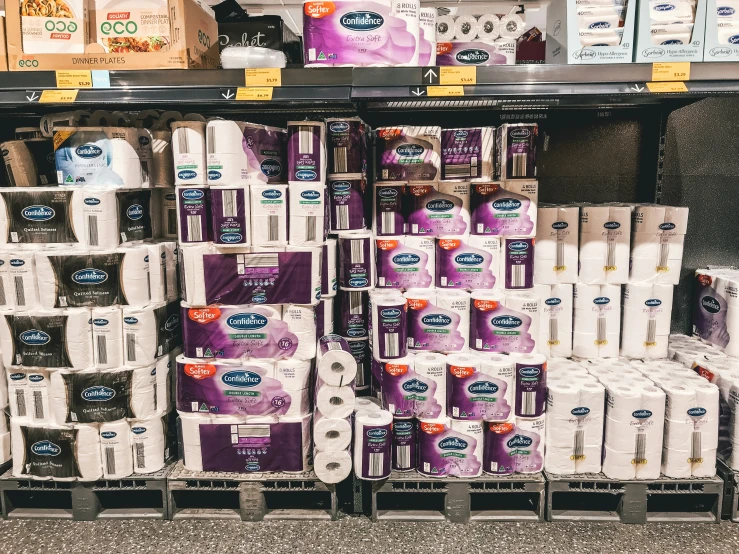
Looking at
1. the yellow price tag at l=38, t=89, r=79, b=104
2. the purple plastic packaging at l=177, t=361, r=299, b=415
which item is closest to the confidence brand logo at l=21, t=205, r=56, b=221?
the yellow price tag at l=38, t=89, r=79, b=104

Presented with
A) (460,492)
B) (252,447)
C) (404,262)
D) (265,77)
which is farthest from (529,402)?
(265,77)

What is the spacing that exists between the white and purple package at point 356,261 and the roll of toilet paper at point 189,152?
2.05 feet

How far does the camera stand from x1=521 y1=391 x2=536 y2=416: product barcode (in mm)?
2109

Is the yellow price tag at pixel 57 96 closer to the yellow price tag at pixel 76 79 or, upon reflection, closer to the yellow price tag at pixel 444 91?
the yellow price tag at pixel 76 79

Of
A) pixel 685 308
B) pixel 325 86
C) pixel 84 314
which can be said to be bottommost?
pixel 685 308

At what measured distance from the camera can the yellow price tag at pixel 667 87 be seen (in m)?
1.87

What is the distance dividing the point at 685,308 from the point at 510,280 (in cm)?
125

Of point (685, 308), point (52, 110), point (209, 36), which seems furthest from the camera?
point (685, 308)

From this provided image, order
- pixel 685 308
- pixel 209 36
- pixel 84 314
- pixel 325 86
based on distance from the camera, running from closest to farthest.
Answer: pixel 325 86
pixel 84 314
pixel 209 36
pixel 685 308

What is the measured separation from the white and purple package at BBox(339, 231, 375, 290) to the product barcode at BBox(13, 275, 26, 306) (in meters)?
1.22

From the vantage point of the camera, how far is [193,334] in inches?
83.1

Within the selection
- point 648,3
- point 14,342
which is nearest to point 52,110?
point 14,342

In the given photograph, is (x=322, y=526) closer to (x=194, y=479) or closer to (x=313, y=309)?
(x=194, y=479)

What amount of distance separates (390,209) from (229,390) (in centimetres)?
101
